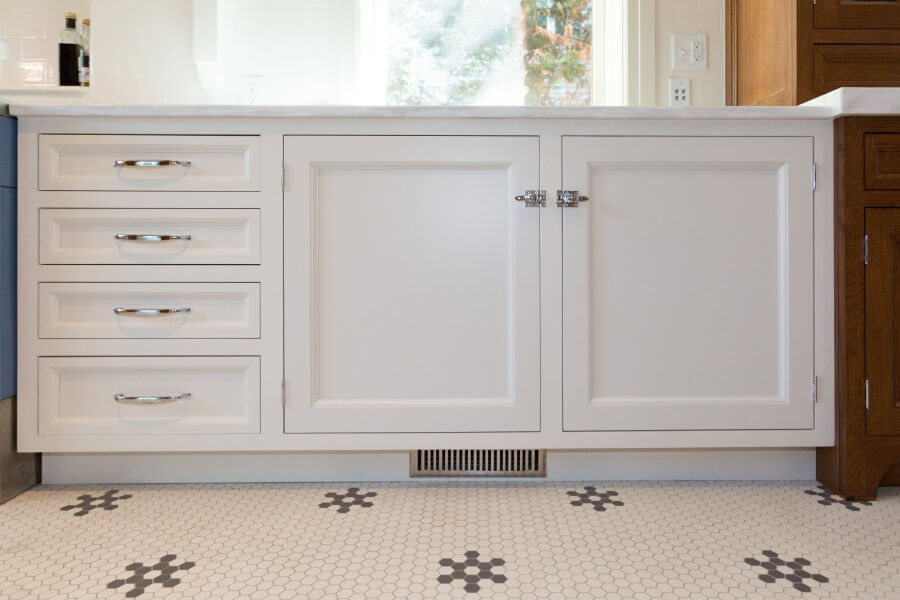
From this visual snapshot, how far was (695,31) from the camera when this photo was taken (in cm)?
226

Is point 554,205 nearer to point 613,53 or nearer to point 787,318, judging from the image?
point 787,318

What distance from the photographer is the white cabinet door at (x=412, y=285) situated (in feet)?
5.22

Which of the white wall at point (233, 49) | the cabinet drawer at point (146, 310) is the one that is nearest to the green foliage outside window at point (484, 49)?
the white wall at point (233, 49)

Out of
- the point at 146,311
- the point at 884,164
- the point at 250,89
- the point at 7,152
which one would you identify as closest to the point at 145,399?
the point at 146,311

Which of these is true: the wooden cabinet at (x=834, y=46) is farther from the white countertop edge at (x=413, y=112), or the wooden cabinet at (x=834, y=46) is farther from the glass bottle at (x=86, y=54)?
the glass bottle at (x=86, y=54)

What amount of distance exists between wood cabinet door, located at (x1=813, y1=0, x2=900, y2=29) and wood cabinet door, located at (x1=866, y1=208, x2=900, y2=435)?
668 millimetres

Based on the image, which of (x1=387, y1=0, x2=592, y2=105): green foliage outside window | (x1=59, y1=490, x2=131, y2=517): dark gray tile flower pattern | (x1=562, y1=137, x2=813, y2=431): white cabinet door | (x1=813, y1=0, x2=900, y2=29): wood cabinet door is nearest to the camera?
(x1=59, y1=490, x2=131, y2=517): dark gray tile flower pattern

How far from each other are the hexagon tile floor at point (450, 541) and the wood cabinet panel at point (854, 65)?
3.80 feet

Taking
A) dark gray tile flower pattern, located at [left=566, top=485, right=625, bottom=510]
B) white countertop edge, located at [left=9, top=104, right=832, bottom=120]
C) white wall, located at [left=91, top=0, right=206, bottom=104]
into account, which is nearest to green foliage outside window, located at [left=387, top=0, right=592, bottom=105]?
white wall, located at [left=91, top=0, right=206, bottom=104]

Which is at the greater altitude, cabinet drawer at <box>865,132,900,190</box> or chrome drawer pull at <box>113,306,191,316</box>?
cabinet drawer at <box>865,132,900,190</box>

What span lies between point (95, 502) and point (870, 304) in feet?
6.40

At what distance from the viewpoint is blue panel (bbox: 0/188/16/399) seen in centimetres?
153

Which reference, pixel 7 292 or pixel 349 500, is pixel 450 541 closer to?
pixel 349 500

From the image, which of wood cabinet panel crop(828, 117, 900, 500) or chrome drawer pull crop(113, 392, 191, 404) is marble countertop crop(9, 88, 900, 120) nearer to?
wood cabinet panel crop(828, 117, 900, 500)
